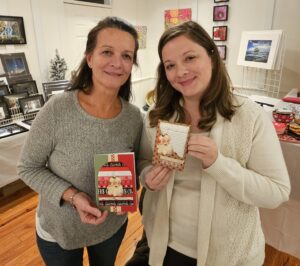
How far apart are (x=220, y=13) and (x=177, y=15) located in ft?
2.55

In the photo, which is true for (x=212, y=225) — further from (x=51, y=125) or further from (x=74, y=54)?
(x=74, y=54)

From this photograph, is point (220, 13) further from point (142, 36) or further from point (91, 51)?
point (91, 51)

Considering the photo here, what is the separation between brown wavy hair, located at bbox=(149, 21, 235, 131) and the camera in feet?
3.04

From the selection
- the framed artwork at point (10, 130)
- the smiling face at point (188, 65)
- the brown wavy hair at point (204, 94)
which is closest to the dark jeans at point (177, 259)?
the brown wavy hair at point (204, 94)

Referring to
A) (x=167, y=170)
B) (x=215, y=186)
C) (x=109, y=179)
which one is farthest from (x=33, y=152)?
(x=215, y=186)

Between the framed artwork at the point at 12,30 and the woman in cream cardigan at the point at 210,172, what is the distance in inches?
94.2

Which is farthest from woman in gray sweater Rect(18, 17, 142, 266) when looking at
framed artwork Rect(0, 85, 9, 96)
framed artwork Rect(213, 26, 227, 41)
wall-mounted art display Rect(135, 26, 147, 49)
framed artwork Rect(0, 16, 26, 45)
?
wall-mounted art display Rect(135, 26, 147, 49)

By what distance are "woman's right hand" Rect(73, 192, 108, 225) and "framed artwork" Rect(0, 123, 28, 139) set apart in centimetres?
167

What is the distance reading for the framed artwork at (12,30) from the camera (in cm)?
265

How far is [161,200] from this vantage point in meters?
1.00

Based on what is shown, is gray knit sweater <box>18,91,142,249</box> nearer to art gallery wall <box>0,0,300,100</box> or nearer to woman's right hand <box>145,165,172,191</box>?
woman's right hand <box>145,165,172,191</box>

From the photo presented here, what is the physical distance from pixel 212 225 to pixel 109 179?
1.32ft

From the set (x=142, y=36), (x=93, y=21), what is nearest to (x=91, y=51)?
(x=93, y=21)

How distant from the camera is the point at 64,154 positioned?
962 millimetres
